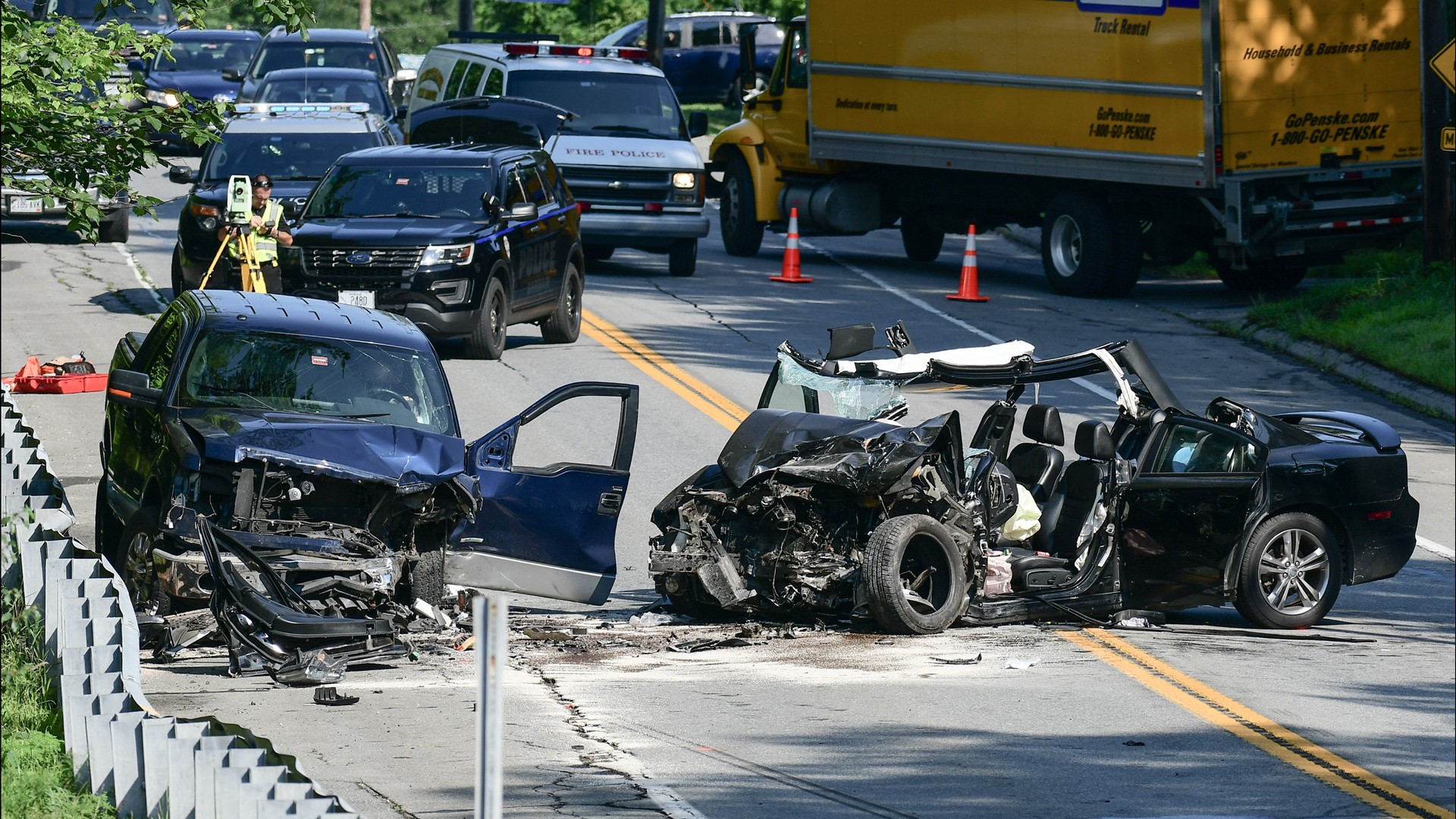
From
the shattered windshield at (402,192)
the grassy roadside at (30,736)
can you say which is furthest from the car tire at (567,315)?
the grassy roadside at (30,736)

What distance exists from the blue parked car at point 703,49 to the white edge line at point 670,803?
125 ft

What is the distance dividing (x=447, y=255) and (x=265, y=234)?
6.46ft

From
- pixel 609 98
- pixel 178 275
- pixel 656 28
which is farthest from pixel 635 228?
pixel 656 28

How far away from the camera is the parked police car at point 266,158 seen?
19562mm

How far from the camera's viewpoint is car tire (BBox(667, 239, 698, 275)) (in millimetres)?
24438

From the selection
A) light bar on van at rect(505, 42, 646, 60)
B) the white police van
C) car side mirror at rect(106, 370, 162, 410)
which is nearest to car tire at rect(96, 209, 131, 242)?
the white police van

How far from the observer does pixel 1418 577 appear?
13.3 m

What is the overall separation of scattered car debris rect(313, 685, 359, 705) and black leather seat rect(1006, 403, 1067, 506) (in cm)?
419

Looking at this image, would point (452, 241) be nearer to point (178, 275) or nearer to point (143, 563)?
point (178, 275)

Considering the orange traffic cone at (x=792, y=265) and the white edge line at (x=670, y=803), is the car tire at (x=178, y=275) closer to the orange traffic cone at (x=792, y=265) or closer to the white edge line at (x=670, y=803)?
the orange traffic cone at (x=792, y=265)

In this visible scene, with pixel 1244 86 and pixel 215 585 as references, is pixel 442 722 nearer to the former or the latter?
pixel 215 585

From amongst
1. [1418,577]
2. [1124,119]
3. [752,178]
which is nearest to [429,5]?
[752,178]

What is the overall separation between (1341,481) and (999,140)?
13.3 metres

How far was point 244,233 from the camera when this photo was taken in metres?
18.3
